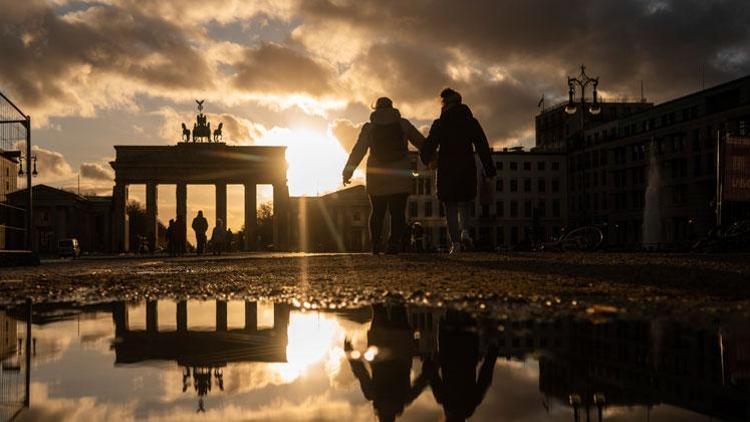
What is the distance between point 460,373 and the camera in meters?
2.14

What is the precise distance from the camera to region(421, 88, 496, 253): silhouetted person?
1342 centimetres

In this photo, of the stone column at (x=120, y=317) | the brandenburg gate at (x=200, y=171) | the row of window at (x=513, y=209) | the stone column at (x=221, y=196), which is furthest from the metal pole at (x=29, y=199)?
the row of window at (x=513, y=209)

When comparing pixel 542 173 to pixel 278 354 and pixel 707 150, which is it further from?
pixel 278 354

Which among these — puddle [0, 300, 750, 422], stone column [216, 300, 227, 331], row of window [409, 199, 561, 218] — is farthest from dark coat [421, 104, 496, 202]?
row of window [409, 199, 561, 218]

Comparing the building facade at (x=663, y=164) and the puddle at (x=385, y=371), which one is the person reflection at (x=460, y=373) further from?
the building facade at (x=663, y=164)

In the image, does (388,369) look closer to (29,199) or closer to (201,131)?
(29,199)

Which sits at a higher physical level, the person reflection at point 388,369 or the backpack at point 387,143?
the backpack at point 387,143

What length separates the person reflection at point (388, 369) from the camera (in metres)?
1.84

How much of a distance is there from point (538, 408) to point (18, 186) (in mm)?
15171

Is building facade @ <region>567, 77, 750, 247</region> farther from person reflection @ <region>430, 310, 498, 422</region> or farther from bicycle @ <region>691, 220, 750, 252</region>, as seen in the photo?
person reflection @ <region>430, 310, 498, 422</region>

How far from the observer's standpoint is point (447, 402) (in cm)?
180

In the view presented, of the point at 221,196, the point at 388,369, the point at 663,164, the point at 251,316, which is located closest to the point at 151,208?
the point at 221,196

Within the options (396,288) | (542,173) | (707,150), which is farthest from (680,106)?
(396,288)

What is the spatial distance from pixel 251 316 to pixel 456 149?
987 centimetres
